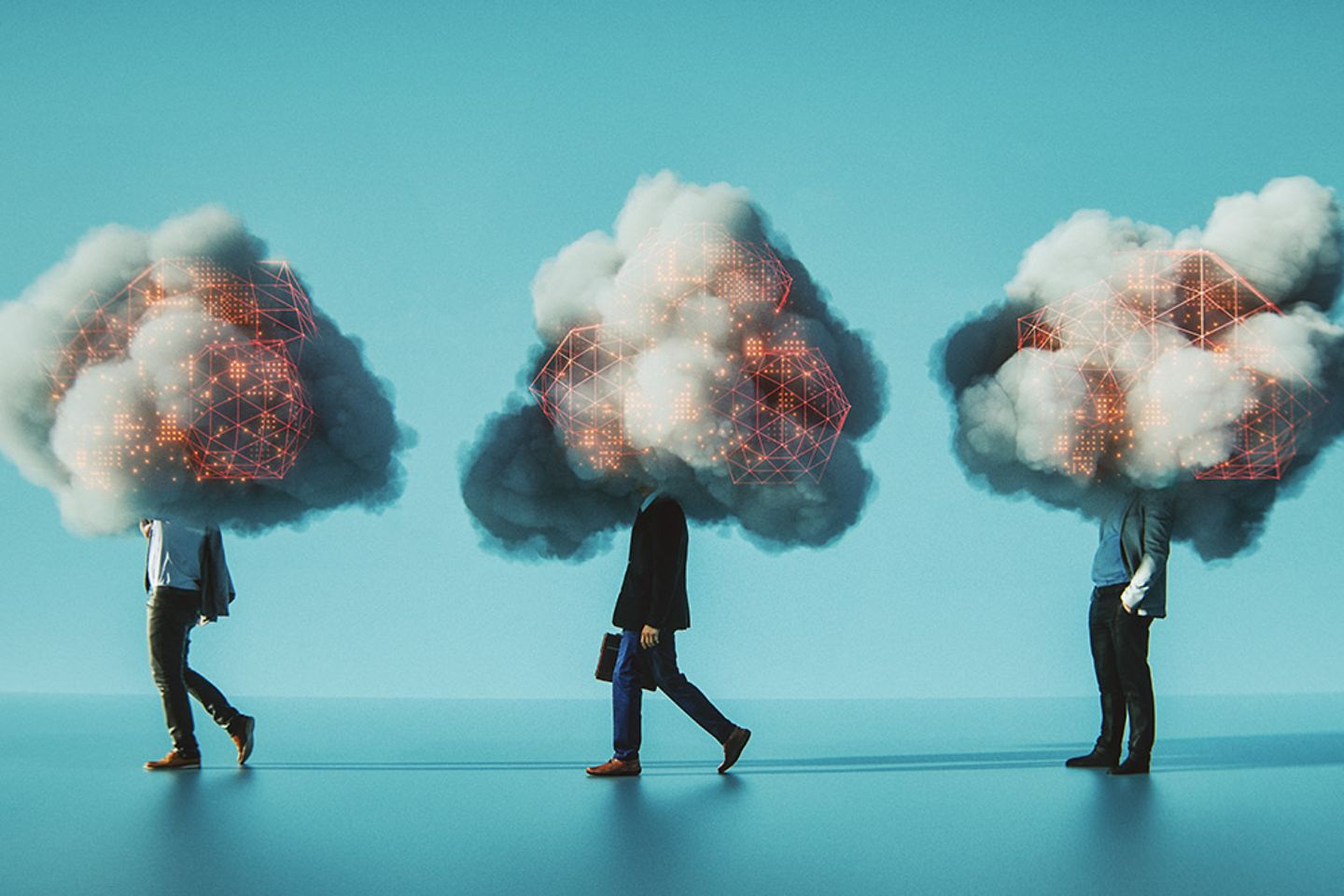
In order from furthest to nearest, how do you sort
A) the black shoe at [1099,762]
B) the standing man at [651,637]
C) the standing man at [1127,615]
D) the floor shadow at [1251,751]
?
1. the floor shadow at [1251,751]
2. the black shoe at [1099,762]
3. the standing man at [1127,615]
4. the standing man at [651,637]

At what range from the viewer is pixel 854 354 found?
29.7 feet

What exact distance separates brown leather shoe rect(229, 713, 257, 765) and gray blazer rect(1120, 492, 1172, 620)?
19.6 feet

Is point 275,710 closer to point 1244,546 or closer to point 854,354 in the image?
point 854,354

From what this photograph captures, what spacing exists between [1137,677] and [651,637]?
3295 mm

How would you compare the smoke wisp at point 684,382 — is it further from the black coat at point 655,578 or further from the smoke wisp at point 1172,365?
the smoke wisp at point 1172,365

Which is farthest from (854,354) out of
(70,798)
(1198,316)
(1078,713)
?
(1078,713)

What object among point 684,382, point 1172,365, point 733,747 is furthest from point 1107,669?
point 684,382

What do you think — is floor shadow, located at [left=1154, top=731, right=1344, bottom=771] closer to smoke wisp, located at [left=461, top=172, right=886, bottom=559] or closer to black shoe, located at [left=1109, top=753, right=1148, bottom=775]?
black shoe, located at [left=1109, top=753, right=1148, bottom=775]

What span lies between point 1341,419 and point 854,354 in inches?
124

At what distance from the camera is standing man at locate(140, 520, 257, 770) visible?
28.6ft

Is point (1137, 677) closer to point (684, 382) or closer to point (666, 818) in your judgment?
point (684, 382)
